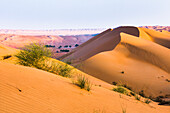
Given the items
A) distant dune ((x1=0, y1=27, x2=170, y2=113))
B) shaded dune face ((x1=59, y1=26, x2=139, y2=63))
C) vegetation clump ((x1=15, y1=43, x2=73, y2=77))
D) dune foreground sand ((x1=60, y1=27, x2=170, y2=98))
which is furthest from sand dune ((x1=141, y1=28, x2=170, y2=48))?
vegetation clump ((x1=15, y1=43, x2=73, y2=77))

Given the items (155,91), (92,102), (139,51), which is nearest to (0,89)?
(92,102)

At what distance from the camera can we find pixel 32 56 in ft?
26.6

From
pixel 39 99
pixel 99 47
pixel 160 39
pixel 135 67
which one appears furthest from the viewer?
pixel 160 39

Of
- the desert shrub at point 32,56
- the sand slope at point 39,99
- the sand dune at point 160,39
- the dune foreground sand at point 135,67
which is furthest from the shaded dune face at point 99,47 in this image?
the sand slope at point 39,99

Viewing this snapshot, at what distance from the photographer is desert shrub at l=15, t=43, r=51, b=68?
8.07 metres

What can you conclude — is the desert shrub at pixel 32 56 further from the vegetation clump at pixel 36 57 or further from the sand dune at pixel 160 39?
the sand dune at pixel 160 39

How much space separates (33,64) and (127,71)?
1012cm

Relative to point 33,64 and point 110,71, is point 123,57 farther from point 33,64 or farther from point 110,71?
point 33,64

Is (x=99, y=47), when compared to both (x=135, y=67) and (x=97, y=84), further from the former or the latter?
(x=97, y=84)

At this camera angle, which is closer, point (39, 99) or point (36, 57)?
point (39, 99)

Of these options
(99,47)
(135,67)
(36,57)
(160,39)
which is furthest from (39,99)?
(160,39)

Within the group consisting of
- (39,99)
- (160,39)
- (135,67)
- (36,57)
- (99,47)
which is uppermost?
(160,39)

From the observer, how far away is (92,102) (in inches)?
176

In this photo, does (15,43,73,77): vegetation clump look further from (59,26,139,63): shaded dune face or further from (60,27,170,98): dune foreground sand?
(59,26,139,63): shaded dune face
